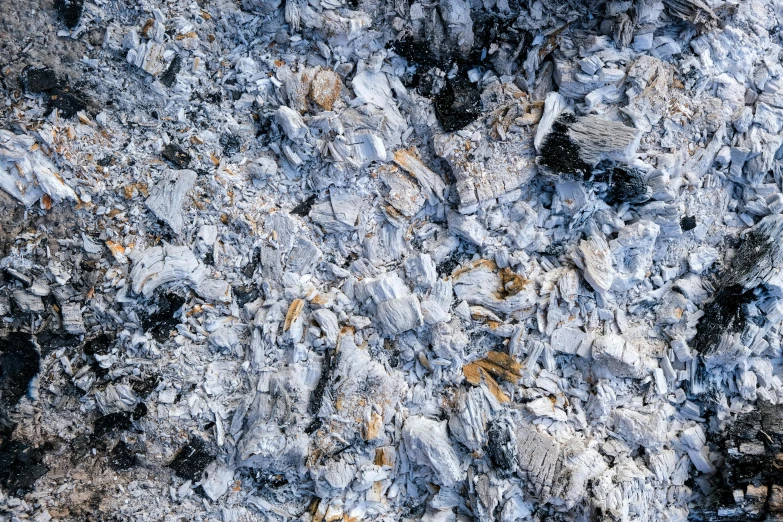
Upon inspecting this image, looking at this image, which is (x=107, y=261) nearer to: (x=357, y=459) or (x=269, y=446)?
(x=269, y=446)

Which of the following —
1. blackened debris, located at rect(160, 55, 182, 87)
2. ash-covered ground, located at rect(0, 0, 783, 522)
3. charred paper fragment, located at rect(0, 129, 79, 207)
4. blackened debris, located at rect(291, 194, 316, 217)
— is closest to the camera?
charred paper fragment, located at rect(0, 129, 79, 207)

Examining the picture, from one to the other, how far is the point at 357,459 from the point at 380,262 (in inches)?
46.0

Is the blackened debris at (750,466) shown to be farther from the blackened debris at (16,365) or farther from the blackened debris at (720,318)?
the blackened debris at (16,365)

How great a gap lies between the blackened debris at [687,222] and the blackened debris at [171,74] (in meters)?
3.21

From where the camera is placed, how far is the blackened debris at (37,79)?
9.61 feet

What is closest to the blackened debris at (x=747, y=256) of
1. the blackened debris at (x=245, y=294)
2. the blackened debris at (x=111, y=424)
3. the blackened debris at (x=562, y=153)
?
the blackened debris at (x=562, y=153)

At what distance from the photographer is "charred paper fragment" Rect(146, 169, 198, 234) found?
3.01 m

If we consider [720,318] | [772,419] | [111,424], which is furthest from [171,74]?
[772,419]

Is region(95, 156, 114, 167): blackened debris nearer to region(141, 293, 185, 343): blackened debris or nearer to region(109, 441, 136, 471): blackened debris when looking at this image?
region(141, 293, 185, 343): blackened debris

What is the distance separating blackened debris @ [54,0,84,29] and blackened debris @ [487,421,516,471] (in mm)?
3345

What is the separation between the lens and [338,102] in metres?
3.25

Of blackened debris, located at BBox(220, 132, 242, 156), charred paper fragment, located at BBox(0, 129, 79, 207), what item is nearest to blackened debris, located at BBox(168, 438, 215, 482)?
charred paper fragment, located at BBox(0, 129, 79, 207)

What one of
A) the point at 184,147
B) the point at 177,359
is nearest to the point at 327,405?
the point at 177,359

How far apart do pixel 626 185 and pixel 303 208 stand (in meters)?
1.97
